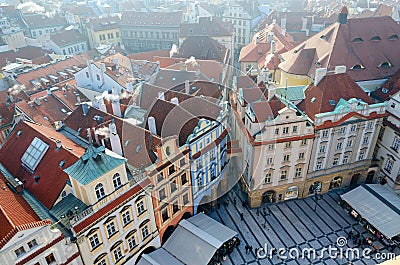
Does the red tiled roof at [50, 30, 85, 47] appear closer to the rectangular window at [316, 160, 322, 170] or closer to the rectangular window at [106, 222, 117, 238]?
the rectangular window at [106, 222, 117, 238]

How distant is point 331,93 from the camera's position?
4391 centimetres

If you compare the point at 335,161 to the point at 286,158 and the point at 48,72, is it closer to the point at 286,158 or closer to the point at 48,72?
the point at 286,158

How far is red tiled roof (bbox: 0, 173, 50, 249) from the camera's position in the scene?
24.9 meters

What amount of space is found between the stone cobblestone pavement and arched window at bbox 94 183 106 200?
18105 millimetres

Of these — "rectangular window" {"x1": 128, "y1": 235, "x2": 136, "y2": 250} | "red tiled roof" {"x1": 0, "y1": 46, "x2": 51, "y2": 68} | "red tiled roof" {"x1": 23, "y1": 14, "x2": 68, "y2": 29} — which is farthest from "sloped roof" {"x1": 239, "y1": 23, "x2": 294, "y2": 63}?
"red tiled roof" {"x1": 23, "y1": 14, "x2": 68, "y2": 29}

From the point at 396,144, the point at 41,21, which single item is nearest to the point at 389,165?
the point at 396,144

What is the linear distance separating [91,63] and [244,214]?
120 ft

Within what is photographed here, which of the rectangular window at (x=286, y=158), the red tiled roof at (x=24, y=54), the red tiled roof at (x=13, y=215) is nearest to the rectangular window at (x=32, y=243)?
the red tiled roof at (x=13, y=215)

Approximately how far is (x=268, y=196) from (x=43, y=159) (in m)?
29.6

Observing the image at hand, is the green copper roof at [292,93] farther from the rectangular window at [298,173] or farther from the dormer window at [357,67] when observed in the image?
the rectangular window at [298,173]

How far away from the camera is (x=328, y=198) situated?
48.5 metres

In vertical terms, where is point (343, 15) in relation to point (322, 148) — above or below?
above

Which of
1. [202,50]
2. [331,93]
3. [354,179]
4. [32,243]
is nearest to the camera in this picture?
[32,243]

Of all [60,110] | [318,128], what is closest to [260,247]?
[318,128]
